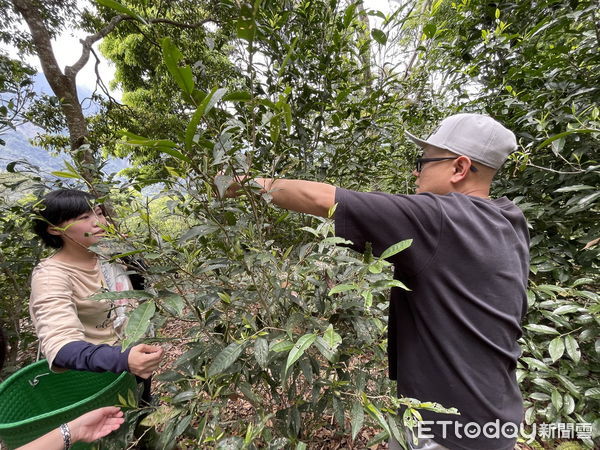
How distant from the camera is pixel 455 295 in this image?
93 centimetres

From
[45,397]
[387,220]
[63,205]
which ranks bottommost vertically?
[45,397]

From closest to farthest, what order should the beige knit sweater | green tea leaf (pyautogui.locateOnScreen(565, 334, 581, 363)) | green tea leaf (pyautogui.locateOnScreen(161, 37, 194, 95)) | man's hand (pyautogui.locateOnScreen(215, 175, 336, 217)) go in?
green tea leaf (pyautogui.locateOnScreen(161, 37, 194, 95)) → man's hand (pyautogui.locateOnScreen(215, 175, 336, 217)) → the beige knit sweater → green tea leaf (pyautogui.locateOnScreen(565, 334, 581, 363))

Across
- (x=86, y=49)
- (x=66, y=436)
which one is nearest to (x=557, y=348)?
(x=66, y=436)

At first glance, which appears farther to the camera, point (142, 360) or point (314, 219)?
point (314, 219)

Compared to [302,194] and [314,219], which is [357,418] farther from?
[314,219]

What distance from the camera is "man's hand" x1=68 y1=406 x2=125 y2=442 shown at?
981 millimetres

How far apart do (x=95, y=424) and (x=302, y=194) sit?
109cm

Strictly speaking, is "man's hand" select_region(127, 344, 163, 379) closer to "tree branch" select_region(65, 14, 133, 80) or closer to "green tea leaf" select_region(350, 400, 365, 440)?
"green tea leaf" select_region(350, 400, 365, 440)

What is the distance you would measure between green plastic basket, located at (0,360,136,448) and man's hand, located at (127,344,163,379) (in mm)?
187

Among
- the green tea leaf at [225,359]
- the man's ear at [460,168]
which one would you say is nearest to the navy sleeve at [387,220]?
the man's ear at [460,168]

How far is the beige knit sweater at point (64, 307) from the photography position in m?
1.16

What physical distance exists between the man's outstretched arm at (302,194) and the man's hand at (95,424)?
91 centimetres

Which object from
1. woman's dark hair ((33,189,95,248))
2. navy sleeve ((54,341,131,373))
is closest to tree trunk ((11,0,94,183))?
woman's dark hair ((33,189,95,248))

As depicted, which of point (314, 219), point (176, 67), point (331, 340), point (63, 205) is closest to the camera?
point (176, 67)
